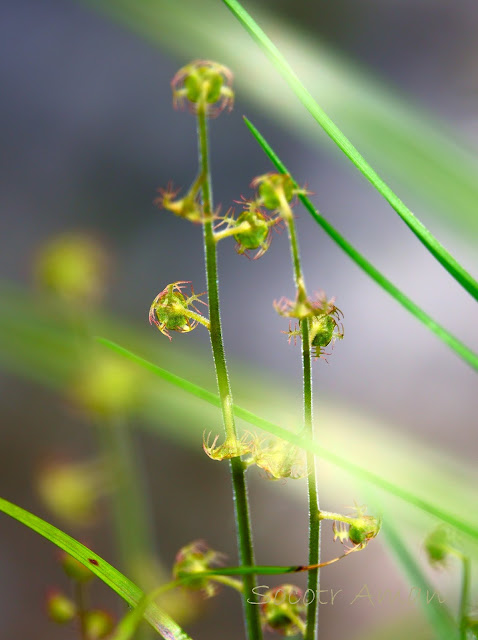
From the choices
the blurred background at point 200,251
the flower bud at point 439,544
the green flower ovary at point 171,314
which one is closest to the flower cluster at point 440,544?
the flower bud at point 439,544

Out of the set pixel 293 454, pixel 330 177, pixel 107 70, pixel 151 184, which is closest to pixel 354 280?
pixel 330 177

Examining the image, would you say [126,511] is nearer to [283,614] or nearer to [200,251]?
[283,614]

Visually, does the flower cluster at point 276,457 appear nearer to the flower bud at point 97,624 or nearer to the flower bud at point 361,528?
the flower bud at point 361,528

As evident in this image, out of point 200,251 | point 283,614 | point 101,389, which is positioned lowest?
point 283,614

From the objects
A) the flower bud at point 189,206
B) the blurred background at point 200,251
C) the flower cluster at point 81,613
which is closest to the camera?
the flower bud at point 189,206

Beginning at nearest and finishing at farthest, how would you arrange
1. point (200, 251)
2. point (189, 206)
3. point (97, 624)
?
point (189, 206) < point (97, 624) < point (200, 251)

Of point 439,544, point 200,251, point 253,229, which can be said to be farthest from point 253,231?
point 200,251

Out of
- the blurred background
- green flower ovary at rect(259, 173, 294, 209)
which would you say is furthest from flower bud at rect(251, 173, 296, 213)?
the blurred background
